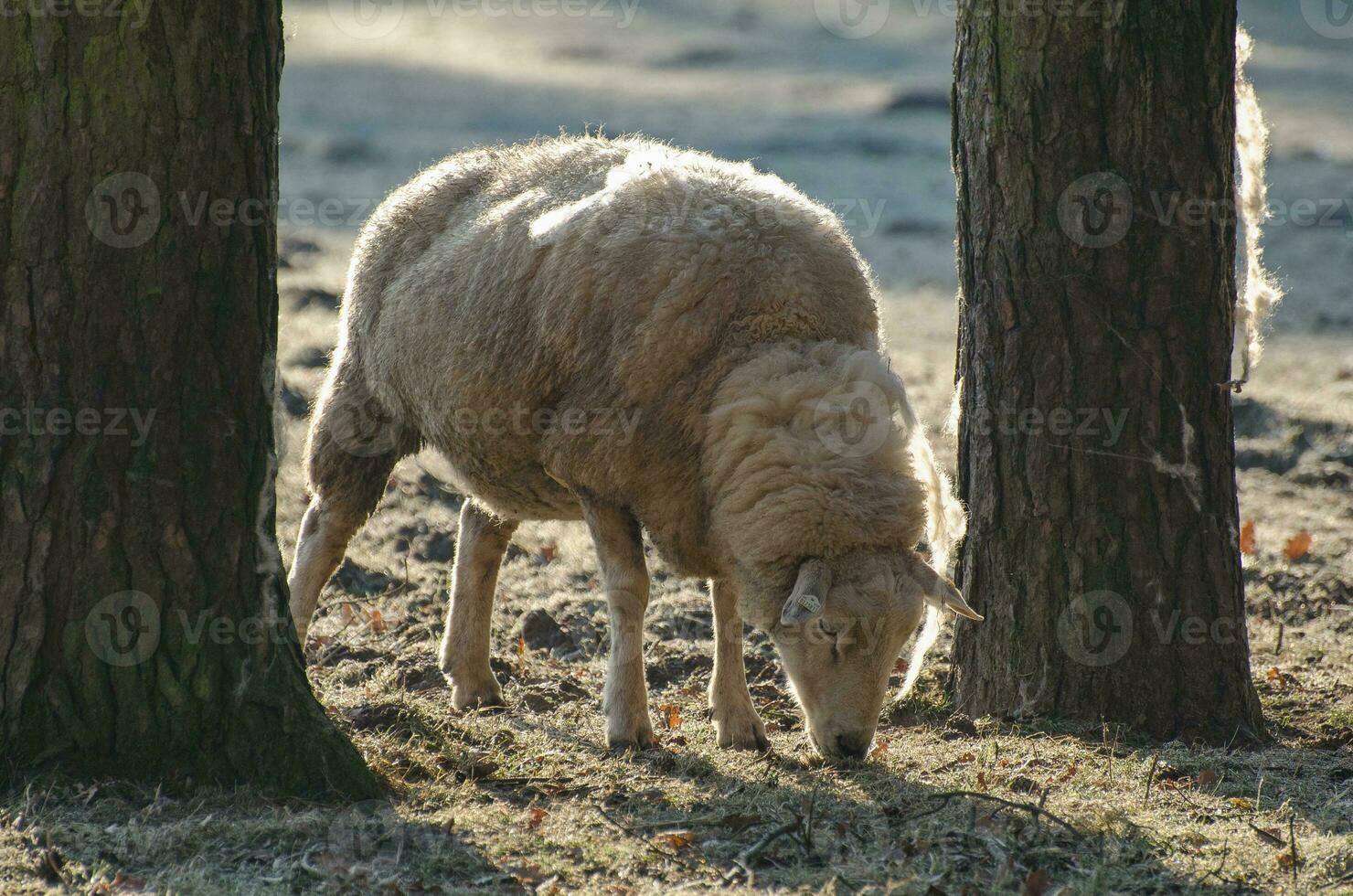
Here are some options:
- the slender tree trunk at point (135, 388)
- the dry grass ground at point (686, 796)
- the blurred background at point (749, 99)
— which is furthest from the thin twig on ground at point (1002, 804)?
the blurred background at point (749, 99)

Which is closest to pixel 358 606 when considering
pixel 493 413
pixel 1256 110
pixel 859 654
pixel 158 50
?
pixel 493 413

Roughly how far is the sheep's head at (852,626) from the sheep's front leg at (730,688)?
1.78 ft

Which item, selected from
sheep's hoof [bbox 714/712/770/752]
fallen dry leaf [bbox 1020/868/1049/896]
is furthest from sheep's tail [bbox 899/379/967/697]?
fallen dry leaf [bbox 1020/868/1049/896]

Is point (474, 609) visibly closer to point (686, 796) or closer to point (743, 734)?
point (743, 734)

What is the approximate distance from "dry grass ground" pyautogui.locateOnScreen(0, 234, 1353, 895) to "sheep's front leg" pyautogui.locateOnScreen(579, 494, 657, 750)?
0.66 ft

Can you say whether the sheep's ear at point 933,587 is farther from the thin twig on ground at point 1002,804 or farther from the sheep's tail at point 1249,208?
the sheep's tail at point 1249,208

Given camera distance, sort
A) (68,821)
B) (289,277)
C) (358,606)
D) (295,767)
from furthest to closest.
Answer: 1. (289,277)
2. (358,606)
3. (295,767)
4. (68,821)

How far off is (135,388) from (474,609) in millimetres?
2598

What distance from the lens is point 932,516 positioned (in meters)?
5.33

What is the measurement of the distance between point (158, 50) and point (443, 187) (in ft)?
8.62

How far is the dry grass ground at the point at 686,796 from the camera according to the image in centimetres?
388

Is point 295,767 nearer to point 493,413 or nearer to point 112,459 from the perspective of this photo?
point 112,459

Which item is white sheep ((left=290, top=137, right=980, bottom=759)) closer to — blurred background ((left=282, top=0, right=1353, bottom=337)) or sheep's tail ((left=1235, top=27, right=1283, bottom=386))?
sheep's tail ((left=1235, top=27, right=1283, bottom=386))

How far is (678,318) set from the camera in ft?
17.3
